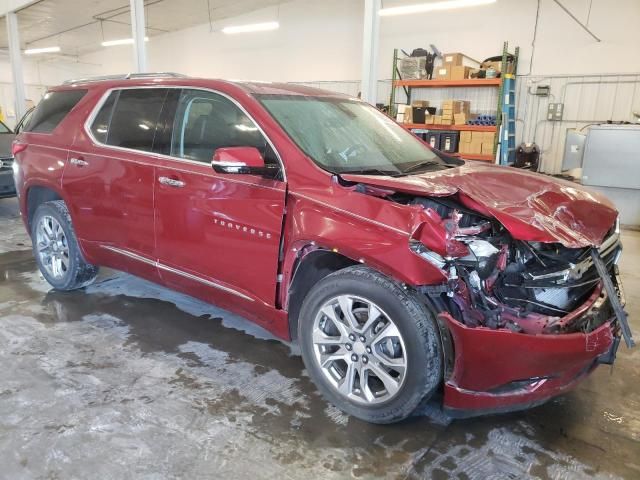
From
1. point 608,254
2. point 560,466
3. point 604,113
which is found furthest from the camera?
point 604,113

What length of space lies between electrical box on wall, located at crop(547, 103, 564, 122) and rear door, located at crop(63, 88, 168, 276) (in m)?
8.56

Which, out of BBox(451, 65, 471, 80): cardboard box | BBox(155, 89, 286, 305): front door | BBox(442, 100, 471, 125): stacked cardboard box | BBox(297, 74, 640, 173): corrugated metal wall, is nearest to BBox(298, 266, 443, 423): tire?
BBox(155, 89, 286, 305): front door

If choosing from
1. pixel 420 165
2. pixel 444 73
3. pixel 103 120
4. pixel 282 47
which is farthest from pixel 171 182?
pixel 282 47

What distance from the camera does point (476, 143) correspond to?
29.7ft

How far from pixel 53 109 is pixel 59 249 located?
44.0 inches

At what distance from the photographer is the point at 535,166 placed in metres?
9.51

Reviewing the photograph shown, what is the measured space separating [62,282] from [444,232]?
3309 millimetres

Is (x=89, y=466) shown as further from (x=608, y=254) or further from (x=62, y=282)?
(x=608, y=254)

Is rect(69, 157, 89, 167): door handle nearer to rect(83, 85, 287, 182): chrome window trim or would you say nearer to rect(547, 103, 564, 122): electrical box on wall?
rect(83, 85, 287, 182): chrome window trim

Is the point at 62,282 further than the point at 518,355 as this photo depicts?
Yes

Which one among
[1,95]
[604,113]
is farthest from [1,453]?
[1,95]

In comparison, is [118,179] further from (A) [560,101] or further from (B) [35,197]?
(A) [560,101]

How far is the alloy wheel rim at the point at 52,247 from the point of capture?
13.1 feet

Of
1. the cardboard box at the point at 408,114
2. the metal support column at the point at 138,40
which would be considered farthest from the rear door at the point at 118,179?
the cardboard box at the point at 408,114
